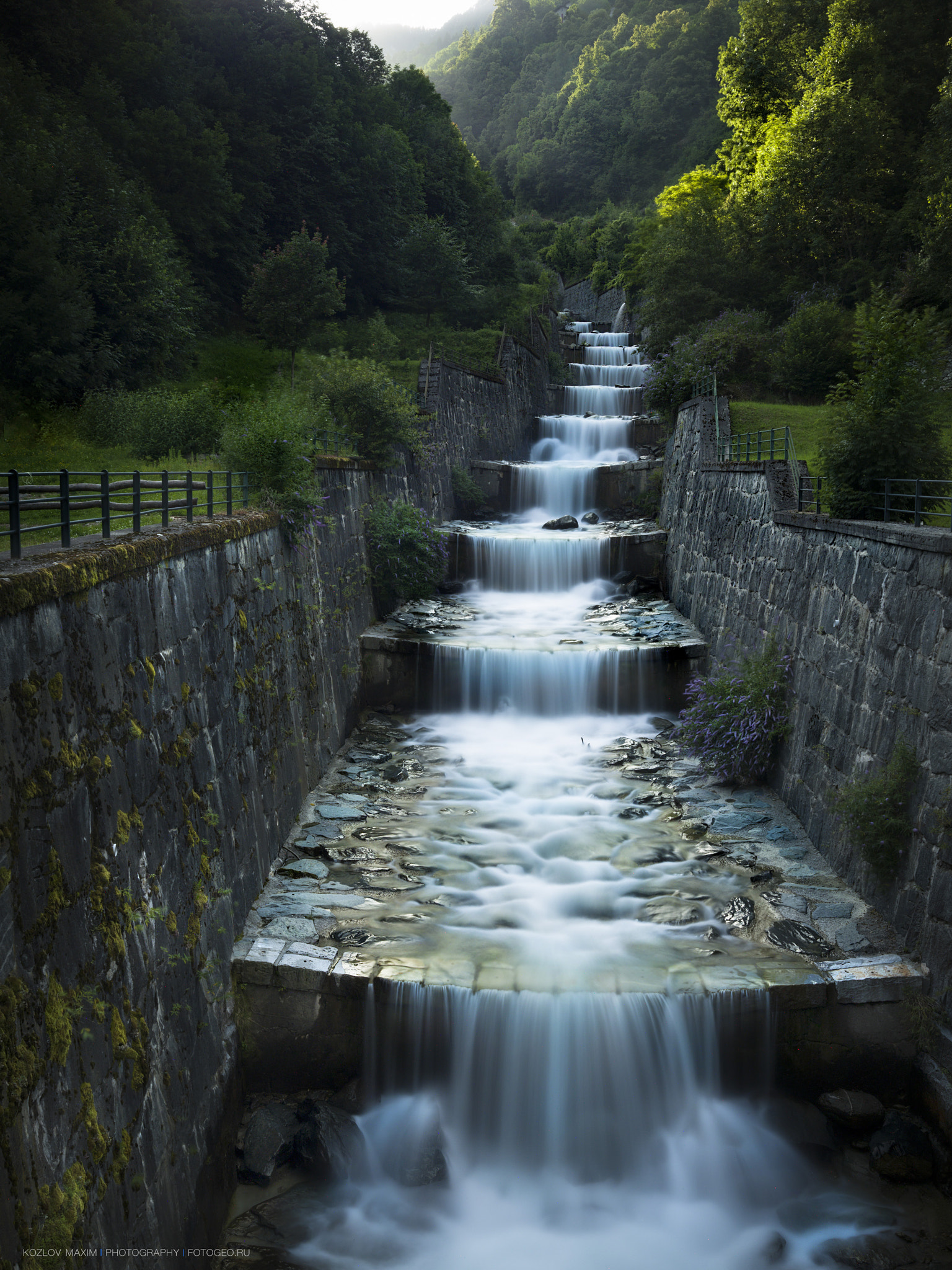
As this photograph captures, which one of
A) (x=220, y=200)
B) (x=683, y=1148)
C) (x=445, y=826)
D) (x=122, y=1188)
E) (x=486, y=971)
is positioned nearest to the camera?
(x=122, y=1188)

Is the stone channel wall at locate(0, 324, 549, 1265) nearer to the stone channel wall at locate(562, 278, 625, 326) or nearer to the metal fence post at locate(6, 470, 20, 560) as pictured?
the metal fence post at locate(6, 470, 20, 560)

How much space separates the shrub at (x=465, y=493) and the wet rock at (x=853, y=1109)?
58.0 ft

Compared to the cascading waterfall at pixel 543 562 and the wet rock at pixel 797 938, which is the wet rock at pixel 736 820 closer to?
the wet rock at pixel 797 938

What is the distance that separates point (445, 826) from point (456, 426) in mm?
15870

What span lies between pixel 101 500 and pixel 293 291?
2095 cm

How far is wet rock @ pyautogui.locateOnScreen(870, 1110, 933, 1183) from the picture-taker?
5.77 metres

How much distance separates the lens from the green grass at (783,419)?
1588cm

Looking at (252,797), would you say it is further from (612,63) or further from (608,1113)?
(612,63)

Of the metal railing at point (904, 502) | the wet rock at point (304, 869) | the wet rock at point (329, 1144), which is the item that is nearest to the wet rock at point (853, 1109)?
the wet rock at point (329, 1144)

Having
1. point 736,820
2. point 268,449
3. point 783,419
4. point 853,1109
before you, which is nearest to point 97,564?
point 268,449

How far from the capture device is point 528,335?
110 feet

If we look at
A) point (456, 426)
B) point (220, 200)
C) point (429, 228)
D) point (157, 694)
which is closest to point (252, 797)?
point (157, 694)

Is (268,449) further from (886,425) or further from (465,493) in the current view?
(465,493)

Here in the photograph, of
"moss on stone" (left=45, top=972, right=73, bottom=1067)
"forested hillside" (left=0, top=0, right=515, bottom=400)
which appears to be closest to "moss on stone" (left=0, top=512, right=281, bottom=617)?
"moss on stone" (left=45, top=972, right=73, bottom=1067)
